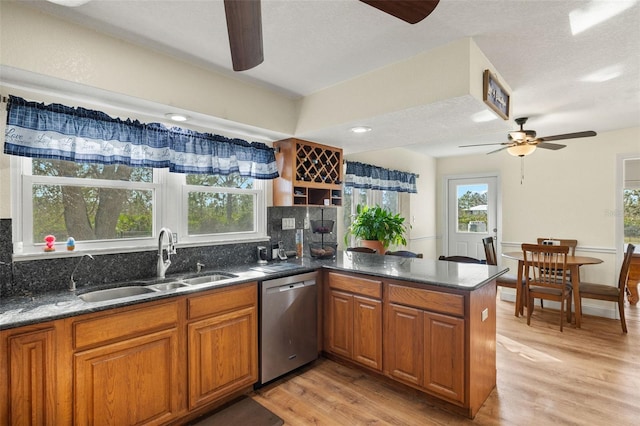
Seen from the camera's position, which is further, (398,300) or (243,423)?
(398,300)

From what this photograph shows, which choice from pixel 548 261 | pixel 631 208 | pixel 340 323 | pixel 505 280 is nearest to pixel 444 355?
pixel 340 323

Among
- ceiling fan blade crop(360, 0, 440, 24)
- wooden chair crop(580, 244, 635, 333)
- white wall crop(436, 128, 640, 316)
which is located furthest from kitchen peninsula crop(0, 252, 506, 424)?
white wall crop(436, 128, 640, 316)

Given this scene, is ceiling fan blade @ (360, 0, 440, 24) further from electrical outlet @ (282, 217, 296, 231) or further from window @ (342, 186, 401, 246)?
window @ (342, 186, 401, 246)

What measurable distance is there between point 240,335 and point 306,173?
5.44ft

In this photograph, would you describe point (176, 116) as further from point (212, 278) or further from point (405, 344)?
point (405, 344)

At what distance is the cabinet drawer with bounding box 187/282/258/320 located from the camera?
217cm

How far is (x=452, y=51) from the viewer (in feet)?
6.96

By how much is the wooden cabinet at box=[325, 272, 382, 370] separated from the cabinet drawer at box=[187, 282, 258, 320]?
756 mm

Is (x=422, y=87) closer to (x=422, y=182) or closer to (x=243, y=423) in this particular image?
(x=243, y=423)

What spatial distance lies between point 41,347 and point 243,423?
4.08 feet

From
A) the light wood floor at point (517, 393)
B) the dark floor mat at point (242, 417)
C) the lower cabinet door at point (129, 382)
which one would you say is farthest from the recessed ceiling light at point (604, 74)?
the lower cabinet door at point (129, 382)

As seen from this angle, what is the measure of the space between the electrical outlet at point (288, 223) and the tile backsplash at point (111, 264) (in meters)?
0.03

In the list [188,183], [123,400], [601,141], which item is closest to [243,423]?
[123,400]

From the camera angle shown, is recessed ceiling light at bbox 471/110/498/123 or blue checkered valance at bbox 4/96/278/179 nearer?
blue checkered valance at bbox 4/96/278/179
